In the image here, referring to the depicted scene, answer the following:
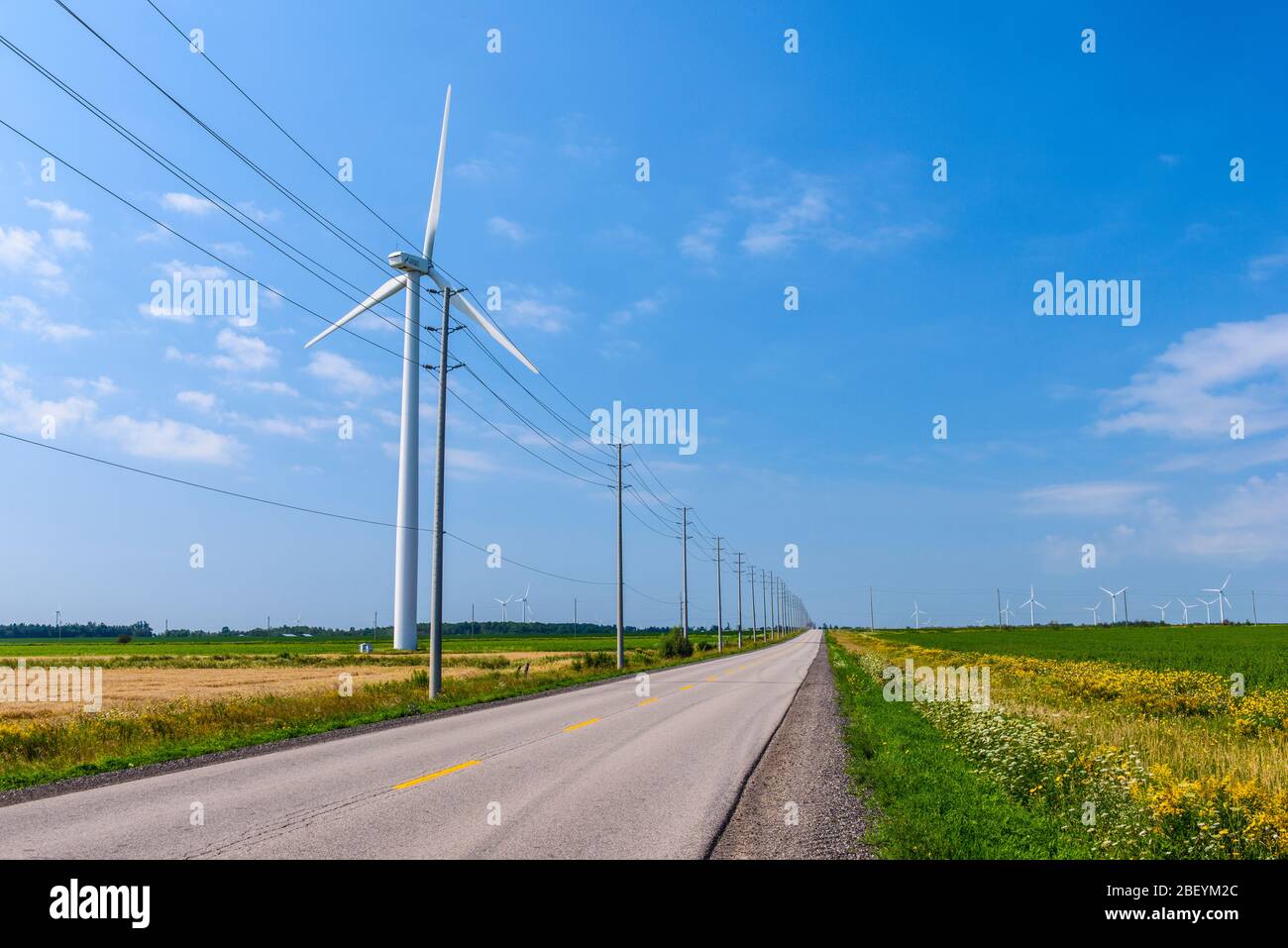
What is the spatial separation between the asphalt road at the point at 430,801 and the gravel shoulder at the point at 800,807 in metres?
0.28

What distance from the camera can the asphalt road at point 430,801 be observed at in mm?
7246

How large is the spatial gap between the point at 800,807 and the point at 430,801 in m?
4.21

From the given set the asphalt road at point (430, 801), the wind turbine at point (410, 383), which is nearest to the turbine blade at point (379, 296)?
the wind turbine at point (410, 383)

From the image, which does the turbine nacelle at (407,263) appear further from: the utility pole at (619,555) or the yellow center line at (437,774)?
the yellow center line at (437,774)

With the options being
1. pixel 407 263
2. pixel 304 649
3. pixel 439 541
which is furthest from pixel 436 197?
pixel 304 649

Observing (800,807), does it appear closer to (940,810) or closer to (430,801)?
(940,810)

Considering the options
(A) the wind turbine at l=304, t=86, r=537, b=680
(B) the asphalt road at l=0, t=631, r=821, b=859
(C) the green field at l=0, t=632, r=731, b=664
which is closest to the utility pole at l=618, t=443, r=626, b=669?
(A) the wind turbine at l=304, t=86, r=537, b=680

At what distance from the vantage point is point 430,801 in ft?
30.0

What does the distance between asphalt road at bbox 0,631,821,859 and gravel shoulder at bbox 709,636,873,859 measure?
0.91 ft

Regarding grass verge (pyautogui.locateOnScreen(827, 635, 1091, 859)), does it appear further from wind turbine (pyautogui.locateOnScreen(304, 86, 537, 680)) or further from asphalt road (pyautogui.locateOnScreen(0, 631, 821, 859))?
wind turbine (pyautogui.locateOnScreen(304, 86, 537, 680))

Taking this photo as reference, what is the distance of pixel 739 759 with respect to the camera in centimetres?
1284

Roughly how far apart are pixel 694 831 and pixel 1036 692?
18604mm
